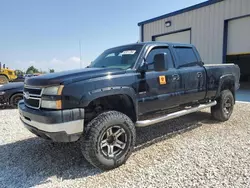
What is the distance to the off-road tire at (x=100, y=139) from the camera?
2.87m

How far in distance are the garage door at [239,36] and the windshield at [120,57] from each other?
9032 mm

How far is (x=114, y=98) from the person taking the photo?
10.9ft

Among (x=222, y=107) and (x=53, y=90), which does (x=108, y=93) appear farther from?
(x=222, y=107)

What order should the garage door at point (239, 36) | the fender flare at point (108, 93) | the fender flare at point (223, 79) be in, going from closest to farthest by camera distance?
the fender flare at point (108, 93)
the fender flare at point (223, 79)
the garage door at point (239, 36)

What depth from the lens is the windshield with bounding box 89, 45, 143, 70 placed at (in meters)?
3.63

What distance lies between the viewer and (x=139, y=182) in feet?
8.77

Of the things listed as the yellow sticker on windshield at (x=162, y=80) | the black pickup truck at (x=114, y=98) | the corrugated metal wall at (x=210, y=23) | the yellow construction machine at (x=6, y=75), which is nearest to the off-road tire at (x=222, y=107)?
the black pickup truck at (x=114, y=98)

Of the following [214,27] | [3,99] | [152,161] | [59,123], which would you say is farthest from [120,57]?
[214,27]

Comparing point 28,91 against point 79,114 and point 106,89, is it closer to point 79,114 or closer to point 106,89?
point 79,114

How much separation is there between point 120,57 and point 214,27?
31.1 ft

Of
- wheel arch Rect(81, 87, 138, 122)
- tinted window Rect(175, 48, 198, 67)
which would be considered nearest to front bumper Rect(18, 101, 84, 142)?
wheel arch Rect(81, 87, 138, 122)

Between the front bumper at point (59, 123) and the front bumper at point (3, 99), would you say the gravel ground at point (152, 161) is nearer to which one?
the front bumper at point (59, 123)

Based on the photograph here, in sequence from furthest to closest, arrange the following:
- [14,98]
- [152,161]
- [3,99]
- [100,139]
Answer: [14,98] → [3,99] → [152,161] → [100,139]

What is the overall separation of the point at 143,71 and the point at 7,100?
6130 mm
